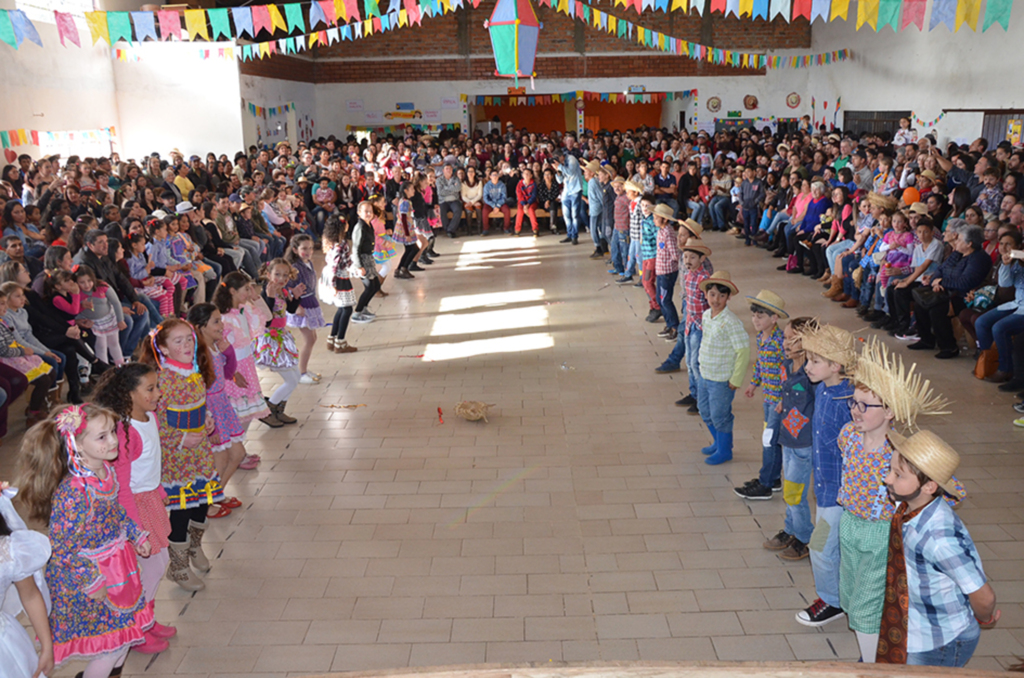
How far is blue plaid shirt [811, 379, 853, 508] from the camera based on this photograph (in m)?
3.44

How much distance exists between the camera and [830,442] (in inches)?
136

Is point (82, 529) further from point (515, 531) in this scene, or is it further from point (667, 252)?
point (667, 252)

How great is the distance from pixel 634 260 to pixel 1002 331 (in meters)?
4.58

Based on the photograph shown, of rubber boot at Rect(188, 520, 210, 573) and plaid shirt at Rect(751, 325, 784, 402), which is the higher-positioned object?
plaid shirt at Rect(751, 325, 784, 402)

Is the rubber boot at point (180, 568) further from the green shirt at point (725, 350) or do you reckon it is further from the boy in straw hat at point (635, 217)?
the boy in straw hat at point (635, 217)

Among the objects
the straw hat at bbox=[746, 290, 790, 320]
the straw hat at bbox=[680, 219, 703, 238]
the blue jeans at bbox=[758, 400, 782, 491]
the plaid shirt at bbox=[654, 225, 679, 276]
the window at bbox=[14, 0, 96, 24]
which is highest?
the window at bbox=[14, 0, 96, 24]

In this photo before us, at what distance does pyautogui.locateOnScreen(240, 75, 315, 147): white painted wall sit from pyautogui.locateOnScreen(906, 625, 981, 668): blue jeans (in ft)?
51.6

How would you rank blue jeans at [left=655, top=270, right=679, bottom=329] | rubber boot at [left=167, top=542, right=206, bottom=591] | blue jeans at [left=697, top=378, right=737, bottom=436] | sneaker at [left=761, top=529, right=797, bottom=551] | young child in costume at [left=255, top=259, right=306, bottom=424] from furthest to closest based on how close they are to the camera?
blue jeans at [left=655, top=270, right=679, bottom=329]
young child in costume at [left=255, top=259, right=306, bottom=424]
blue jeans at [left=697, top=378, right=737, bottom=436]
sneaker at [left=761, top=529, right=797, bottom=551]
rubber boot at [left=167, top=542, right=206, bottom=591]

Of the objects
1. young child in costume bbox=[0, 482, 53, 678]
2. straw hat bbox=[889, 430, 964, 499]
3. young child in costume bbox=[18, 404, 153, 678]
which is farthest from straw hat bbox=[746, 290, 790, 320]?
young child in costume bbox=[0, 482, 53, 678]

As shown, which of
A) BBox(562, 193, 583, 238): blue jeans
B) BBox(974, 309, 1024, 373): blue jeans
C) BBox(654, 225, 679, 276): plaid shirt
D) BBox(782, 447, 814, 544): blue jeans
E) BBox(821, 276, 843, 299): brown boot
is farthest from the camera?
BBox(562, 193, 583, 238): blue jeans

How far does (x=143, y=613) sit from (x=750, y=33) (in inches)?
859

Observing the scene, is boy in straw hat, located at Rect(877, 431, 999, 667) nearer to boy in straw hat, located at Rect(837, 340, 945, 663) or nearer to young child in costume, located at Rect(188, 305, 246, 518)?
boy in straw hat, located at Rect(837, 340, 945, 663)

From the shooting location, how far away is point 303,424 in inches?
247

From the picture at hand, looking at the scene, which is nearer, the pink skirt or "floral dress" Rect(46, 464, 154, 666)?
"floral dress" Rect(46, 464, 154, 666)
